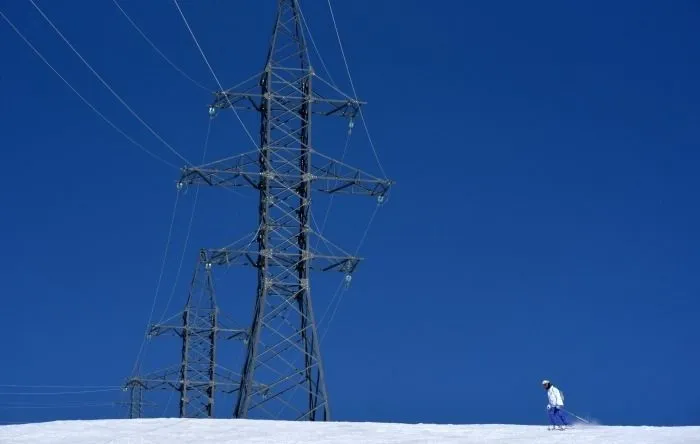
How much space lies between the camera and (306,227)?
33.0 meters

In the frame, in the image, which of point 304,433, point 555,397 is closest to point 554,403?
point 555,397

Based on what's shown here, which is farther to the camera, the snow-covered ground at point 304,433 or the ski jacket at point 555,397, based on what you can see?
the ski jacket at point 555,397

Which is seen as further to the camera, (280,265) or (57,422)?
(280,265)

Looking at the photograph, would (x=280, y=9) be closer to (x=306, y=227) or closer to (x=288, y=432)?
(x=306, y=227)

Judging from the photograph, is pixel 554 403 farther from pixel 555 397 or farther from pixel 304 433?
pixel 304 433

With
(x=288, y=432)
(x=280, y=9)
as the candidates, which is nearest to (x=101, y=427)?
(x=288, y=432)

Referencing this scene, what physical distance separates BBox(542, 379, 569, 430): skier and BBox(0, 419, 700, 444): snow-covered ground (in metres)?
0.38

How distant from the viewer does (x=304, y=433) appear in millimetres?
22938

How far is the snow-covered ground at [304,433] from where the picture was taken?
2117 centimetres

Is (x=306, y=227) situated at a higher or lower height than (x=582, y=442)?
higher

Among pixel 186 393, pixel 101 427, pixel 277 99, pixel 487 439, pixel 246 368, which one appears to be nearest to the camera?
pixel 487 439

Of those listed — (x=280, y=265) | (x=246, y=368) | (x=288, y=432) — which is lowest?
(x=288, y=432)

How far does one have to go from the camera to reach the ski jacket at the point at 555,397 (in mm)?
23375

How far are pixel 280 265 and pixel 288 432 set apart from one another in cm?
991
